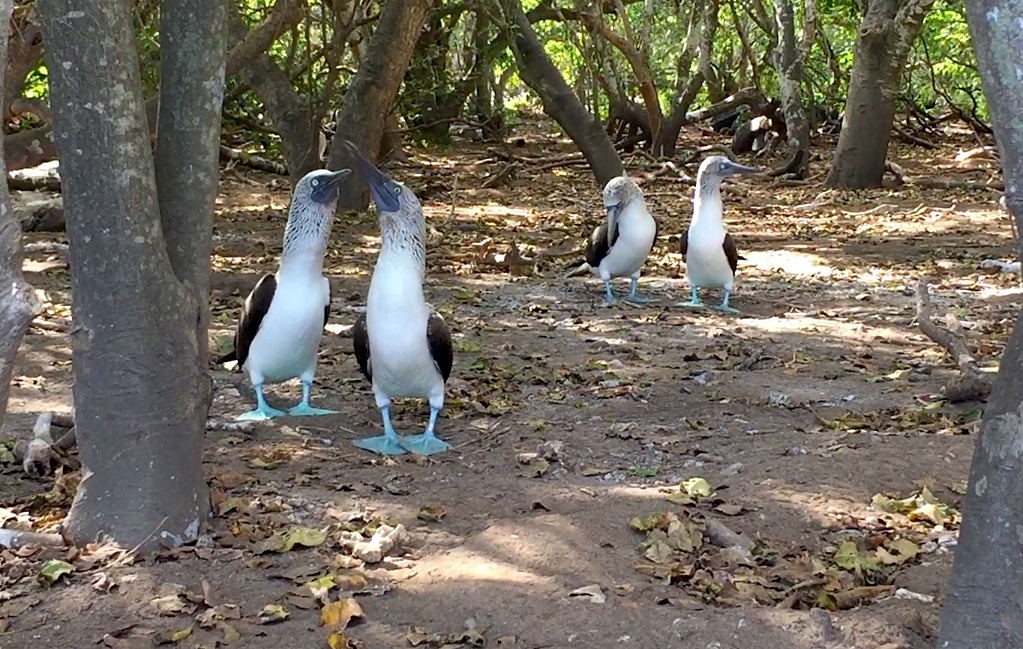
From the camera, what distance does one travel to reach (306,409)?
6258 mm

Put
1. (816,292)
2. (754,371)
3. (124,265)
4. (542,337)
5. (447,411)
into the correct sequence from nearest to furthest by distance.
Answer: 1. (124,265)
2. (447,411)
3. (754,371)
4. (542,337)
5. (816,292)

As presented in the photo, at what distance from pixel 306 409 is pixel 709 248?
4.06 m

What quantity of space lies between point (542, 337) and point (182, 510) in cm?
446

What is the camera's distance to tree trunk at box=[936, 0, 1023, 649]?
277cm

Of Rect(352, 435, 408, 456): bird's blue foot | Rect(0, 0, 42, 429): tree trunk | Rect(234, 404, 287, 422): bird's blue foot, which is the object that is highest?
Rect(0, 0, 42, 429): tree trunk

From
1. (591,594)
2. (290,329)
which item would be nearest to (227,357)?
(290,329)

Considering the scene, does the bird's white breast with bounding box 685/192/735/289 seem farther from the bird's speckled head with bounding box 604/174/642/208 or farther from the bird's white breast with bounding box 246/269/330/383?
the bird's white breast with bounding box 246/269/330/383

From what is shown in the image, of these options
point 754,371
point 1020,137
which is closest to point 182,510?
point 1020,137

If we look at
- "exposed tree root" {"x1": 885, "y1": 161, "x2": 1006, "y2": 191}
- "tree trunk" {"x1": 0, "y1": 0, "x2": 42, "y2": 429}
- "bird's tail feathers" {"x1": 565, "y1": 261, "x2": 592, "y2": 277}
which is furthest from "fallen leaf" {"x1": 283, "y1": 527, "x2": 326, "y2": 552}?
"exposed tree root" {"x1": 885, "y1": 161, "x2": 1006, "y2": 191}

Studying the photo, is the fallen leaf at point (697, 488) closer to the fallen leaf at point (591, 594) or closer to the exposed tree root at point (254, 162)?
the fallen leaf at point (591, 594)

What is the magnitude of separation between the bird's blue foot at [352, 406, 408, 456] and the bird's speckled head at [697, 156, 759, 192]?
4.69m

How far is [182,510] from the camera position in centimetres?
411

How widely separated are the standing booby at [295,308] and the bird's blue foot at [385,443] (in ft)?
2.15

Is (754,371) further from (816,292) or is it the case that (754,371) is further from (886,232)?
(886,232)
